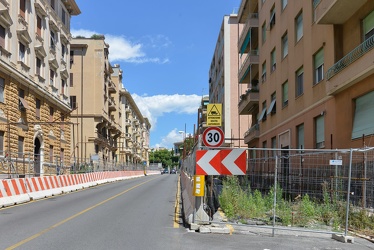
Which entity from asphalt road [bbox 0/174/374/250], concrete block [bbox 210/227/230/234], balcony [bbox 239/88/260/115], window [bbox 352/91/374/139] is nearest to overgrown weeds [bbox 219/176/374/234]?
asphalt road [bbox 0/174/374/250]

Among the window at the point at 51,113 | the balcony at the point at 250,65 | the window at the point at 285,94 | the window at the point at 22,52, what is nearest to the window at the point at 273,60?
the window at the point at 285,94

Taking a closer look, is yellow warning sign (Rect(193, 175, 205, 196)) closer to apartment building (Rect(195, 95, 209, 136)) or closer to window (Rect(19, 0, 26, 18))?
apartment building (Rect(195, 95, 209, 136))

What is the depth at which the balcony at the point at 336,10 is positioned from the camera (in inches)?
568

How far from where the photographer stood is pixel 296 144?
837 inches

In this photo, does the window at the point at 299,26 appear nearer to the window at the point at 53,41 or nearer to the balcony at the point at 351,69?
the balcony at the point at 351,69

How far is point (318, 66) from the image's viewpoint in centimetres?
1836

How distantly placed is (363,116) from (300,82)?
23.0ft

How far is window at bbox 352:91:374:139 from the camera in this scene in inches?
536

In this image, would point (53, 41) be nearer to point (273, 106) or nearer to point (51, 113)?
point (51, 113)

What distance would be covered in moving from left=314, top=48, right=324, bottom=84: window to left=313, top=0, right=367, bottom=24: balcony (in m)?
2.32

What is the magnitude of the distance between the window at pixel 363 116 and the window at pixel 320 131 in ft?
8.85

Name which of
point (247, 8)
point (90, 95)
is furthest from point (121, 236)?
point (90, 95)

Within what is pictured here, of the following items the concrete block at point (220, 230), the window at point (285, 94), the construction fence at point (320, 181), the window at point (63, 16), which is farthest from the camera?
the window at point (63, 16)

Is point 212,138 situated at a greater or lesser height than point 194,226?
greater
